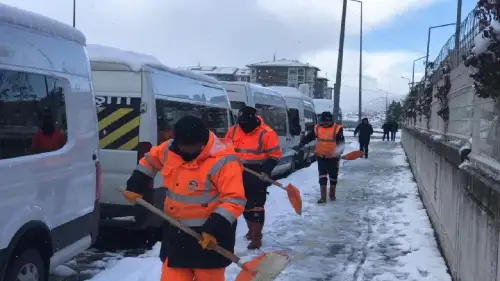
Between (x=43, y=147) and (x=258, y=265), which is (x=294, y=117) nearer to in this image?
(x=43, y=147)

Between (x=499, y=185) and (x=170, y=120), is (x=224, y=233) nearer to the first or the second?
(x=499, y=185)

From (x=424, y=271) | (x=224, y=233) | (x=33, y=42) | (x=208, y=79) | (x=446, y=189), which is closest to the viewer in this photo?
(x=224, y=233)

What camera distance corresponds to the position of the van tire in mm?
4204

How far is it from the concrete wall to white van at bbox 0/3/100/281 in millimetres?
3252

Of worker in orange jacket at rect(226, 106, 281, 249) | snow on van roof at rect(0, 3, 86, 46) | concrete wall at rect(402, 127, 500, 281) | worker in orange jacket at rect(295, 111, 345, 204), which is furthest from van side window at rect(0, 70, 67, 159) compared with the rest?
worker in orange jacket at rect(295, 111, 345, 204)

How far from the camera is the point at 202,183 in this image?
3848 millimetres

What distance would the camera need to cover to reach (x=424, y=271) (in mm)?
6488

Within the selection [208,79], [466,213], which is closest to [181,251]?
[466,213]

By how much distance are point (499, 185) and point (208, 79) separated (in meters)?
6.30

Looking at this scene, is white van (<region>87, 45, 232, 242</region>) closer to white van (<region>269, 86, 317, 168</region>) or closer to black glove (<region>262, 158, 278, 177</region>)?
black glove (<region>262, 158, 278, 177</region>)

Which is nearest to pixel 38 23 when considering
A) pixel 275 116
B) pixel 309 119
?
pixel 275 116

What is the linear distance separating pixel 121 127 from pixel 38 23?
2434 mm

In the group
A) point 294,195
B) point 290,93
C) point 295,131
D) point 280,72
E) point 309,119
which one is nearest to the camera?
point 294,195

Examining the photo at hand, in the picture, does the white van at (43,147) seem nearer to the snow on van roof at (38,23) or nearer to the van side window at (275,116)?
the snow on van roof at (38,23)
